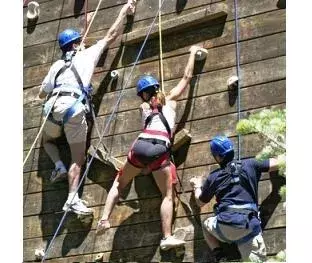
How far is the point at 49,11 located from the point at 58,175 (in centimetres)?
181

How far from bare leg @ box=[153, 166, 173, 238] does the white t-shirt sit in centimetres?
102

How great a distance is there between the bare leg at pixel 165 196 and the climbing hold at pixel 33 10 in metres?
2.42

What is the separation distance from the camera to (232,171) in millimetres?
7895

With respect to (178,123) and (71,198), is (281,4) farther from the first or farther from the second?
(71,198)

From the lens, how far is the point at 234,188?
7875 mm

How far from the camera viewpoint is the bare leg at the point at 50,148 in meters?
9.14

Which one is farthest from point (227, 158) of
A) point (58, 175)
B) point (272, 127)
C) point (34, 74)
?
point (34, 74)

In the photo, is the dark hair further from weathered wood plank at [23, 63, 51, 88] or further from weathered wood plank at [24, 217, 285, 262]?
weathered wood plank at [23, 63, 51, 88]

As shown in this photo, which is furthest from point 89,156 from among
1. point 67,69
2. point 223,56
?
point 223,56

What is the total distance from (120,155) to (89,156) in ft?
0.93

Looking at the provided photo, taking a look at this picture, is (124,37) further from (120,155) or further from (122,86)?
(120,155)

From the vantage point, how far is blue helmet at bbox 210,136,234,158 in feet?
26.3

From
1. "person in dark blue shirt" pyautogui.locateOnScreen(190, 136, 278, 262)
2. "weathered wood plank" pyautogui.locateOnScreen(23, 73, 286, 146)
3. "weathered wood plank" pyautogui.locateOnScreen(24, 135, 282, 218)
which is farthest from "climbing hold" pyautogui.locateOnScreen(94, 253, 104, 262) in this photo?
"weathered wood plank" pyautogui.locateOnScreen(23, 73, 286, 146)

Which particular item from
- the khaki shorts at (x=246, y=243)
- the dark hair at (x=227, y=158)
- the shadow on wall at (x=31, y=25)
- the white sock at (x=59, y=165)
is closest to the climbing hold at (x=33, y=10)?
the shadow on wall at (x=31, y=25)
